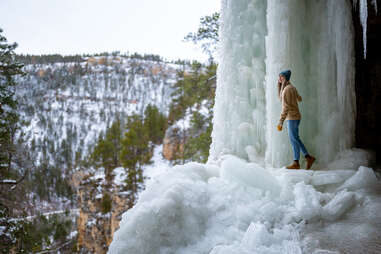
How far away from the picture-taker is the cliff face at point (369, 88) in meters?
4.00

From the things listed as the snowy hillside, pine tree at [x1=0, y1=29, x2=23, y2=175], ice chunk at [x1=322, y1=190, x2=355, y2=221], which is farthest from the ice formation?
the snowy hillside

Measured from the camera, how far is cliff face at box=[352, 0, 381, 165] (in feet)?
13.1

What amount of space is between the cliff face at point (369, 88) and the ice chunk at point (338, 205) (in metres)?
2.00

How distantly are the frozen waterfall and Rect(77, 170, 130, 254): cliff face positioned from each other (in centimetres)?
1713

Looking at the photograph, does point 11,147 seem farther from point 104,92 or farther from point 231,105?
point 104,92

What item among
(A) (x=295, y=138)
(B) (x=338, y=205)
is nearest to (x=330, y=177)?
(B) (x=338, y=205)

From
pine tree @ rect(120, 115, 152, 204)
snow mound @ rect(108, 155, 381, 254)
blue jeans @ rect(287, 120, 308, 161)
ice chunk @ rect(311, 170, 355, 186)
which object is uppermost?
blue jeans @ rect(287, 120, 308, 161)

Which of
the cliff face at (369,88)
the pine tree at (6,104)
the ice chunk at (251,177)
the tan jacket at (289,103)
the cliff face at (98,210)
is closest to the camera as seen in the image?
the ice chunk at (251,177)

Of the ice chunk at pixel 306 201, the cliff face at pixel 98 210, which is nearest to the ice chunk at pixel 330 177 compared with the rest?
the ice chunk at pixel 306 201

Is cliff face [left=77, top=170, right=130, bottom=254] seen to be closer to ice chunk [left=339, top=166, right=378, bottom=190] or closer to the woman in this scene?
the woman

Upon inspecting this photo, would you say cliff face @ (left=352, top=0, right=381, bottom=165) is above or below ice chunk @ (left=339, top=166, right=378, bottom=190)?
above

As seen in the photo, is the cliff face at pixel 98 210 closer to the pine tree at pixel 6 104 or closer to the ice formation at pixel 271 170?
the pine tree at pixel 6 104

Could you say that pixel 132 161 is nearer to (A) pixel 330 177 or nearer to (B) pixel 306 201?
(A) pixel 330 177

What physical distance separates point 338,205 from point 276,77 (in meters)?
2.35
